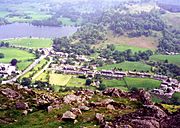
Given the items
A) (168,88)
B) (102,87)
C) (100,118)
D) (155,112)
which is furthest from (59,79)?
(155,112)

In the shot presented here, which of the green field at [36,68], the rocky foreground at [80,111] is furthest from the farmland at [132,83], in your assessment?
the rocky foreground at [80,111]

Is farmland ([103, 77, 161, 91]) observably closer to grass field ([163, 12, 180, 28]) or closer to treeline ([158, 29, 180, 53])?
treeline ([158, 29, 180, 53])

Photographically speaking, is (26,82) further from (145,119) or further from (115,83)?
(145,119)

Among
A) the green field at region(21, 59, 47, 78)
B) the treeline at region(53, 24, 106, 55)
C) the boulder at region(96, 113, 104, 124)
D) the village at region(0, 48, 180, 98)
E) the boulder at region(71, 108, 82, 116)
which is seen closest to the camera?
the boulder at region(96, 113, 104, 124)

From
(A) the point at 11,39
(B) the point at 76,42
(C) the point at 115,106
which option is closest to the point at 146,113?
(C) the point at 115,106

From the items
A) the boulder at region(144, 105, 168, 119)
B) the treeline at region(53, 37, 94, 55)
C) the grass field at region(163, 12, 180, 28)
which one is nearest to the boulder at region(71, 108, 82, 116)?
the boulder at region(144, 105, 168, 119)

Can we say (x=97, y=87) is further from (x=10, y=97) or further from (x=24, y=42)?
(x=24, y=42)

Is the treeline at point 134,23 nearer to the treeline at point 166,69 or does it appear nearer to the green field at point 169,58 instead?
the green field at point 169,58
